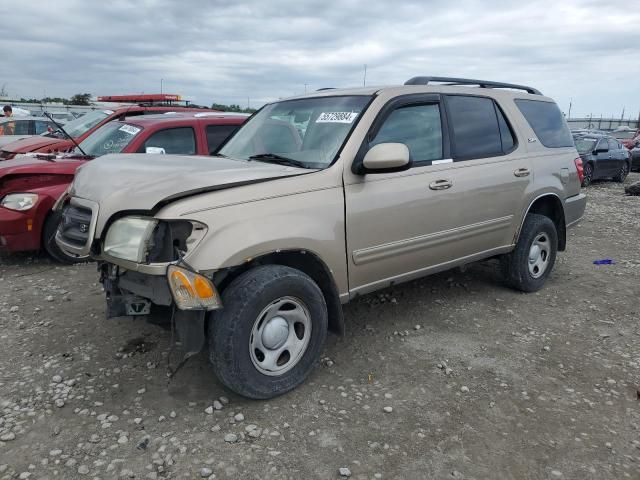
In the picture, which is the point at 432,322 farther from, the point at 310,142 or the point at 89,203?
the point at 89,203

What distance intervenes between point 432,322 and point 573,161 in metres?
2.43

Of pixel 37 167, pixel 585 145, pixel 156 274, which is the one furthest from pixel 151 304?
pixel 585 145

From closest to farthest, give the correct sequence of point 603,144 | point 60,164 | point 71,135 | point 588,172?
point 60,164 < point 71,135 < point 588,172 < point 603,144

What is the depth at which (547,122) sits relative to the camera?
5297 mm

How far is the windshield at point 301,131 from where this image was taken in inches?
144

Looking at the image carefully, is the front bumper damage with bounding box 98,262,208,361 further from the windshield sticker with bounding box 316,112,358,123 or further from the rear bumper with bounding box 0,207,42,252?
the rear bumper with bounding box 0,207,42,252

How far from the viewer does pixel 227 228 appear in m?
2.91

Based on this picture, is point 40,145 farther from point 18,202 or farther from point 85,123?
point 18,202

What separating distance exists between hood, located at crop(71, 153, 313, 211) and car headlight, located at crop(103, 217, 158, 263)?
0.08 m

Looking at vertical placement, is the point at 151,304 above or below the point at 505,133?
below

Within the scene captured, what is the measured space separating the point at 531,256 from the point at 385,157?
255 cm

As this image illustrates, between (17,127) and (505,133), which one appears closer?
(505,133)

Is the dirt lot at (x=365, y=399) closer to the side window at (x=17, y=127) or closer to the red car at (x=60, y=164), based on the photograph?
the red car at (x=60, y=164)

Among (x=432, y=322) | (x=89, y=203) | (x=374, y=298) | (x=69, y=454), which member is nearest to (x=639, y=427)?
(x=432, y=322)
